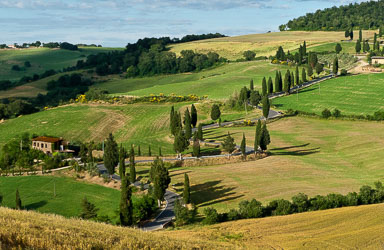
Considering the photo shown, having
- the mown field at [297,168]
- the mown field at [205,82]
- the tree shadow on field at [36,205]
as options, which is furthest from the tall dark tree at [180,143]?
the mown field at [205,82]

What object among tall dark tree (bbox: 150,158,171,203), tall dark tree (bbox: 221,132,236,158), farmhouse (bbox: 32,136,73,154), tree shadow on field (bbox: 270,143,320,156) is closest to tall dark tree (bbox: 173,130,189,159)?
tall dark tree (bbox: 221,132,236,158)

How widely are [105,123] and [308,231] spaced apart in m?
83.5

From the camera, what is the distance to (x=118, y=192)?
226 ft

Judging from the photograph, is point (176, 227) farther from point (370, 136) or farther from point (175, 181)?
point (370, 136)

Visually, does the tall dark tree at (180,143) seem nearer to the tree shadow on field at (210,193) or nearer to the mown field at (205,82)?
the tree shadow on field at (210,193)

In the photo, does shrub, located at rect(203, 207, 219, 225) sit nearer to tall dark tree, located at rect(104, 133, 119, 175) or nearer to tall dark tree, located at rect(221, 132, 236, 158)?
tall dark tree, located at rect(104, 133, 119, 175)

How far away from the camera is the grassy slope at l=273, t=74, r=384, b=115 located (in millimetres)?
120500

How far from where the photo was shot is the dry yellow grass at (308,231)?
4369 cm

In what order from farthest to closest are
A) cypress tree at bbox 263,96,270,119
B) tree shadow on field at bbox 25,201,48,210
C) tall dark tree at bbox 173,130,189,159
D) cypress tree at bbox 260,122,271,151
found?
1. cypress tree at bbox 263,96,270,119
2. cypress tree at bbox 260,122,271,151
3. tall dark tree at bbox 173,130,189,159
4. tree shadow on field at bbox 25,201,48,210

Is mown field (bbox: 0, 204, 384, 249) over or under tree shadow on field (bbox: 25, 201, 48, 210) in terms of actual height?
over

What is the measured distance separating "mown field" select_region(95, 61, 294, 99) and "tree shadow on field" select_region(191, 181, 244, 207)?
7624cm

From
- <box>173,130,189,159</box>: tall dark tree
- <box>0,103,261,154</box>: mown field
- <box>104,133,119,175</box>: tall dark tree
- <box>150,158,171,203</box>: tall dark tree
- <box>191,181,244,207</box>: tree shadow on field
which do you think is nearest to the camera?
<box>150,158,171,203</box>: tall dark tree

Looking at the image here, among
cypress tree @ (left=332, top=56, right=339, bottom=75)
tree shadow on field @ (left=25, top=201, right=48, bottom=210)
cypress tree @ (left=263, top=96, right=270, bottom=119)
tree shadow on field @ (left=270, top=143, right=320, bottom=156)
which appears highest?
cypress tree @ (left=332, top=56, right=339, bottom=75)

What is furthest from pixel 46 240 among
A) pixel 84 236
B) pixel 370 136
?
pixel 370 136
